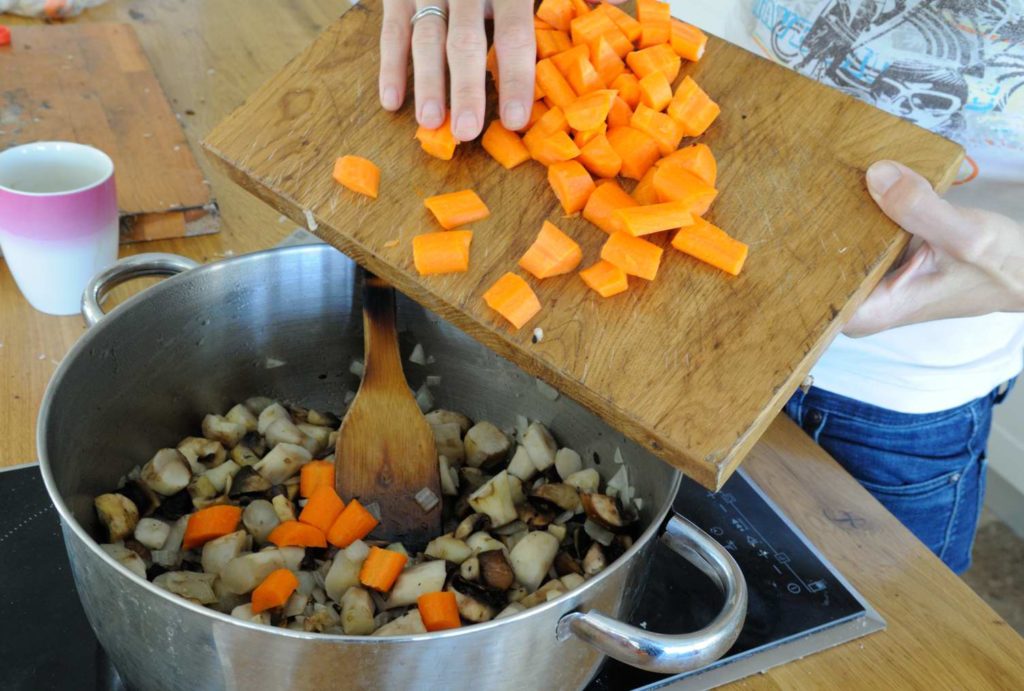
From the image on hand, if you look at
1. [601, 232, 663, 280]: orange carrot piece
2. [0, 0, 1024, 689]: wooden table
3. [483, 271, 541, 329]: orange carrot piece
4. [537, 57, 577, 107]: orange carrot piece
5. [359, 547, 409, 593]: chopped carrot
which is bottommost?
[0, 0, 1024, 689]: wooden table

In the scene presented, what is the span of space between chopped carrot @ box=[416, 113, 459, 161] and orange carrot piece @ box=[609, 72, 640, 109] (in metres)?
0.18

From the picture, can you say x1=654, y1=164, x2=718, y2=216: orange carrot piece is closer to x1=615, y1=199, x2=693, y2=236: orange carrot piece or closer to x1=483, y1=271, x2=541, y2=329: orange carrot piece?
x1=615, y1=199, x2=693, y2=236: orange carrot piece

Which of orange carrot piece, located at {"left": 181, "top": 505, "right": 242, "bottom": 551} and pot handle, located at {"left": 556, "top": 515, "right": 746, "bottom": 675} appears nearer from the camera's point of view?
pot handle, located at {"left": 556, "top": 515, "right": 746, "bottom": 675}

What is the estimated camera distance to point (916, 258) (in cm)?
100

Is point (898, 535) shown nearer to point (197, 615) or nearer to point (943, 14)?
point (943, 14)

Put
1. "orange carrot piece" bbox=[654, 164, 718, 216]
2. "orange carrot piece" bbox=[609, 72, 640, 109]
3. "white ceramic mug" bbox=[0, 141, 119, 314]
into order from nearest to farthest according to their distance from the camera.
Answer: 1. "orange carrot piece" bbox=[654, 164, 718, 216]
2. "orange carrot piece" bbox=[609, 72, 640, 109]
3. "white ceramic mug" bbox=[0, 141, 119, 314]

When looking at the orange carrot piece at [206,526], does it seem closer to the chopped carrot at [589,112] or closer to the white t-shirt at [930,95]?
the chopped carrot at [589,112]

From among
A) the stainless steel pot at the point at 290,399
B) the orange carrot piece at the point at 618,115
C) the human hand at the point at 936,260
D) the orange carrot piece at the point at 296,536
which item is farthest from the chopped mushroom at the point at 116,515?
the human hand at the point at 936,260

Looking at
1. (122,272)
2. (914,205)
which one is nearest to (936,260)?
(914,205)

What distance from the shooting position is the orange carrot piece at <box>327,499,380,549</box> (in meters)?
0.94

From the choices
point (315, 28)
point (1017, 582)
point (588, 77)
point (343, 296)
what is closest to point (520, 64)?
point (588, 77)

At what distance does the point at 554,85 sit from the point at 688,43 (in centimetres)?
17

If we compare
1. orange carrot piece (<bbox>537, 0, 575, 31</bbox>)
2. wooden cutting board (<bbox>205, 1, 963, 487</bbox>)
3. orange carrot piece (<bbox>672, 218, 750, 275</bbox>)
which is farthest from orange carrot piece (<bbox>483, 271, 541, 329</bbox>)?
orange carrot piece (<bbox>537, 0, 575, 31</bbox>)

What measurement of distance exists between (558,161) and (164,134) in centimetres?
75
